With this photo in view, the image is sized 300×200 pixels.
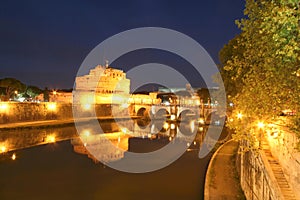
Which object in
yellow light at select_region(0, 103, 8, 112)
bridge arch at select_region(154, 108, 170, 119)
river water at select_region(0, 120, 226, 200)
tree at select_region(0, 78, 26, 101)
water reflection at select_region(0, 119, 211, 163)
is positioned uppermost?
tree at select_region(0, 78, 26, 101)

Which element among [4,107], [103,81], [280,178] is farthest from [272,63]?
[103,81]

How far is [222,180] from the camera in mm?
11273

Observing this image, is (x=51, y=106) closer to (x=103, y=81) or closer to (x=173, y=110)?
(x=173, y=110)

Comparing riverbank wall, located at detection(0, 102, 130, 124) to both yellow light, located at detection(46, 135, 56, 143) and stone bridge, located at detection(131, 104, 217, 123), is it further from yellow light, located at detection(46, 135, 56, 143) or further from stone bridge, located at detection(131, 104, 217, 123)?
yellow light, located at detection(46, 135, 56, 143)

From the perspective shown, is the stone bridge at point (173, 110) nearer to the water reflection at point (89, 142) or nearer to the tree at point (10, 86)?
the water reflection at point (89, 142)

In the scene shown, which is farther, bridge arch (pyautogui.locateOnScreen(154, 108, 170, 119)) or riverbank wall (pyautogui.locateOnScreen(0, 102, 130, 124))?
bridge arch (pyautogui.locateOnScreen(154, 108, 170, 119))

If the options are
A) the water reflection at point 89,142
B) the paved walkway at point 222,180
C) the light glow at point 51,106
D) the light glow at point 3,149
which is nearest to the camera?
the paved walkway at point 222,180

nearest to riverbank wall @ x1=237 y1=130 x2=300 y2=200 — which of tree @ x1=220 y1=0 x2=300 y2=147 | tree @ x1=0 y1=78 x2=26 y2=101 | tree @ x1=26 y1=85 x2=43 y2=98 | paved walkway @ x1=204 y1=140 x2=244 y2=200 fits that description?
tree @ x1=220 y1=0 x2=300 y2=147

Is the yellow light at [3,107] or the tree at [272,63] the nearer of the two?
the tree at [272,63]

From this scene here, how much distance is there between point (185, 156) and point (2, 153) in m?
14.4

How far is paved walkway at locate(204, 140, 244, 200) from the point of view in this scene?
9.56 metres

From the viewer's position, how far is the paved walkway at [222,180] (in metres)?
9.56

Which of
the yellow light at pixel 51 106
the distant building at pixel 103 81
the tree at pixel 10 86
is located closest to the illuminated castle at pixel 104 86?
the distant building at pixel 103 81

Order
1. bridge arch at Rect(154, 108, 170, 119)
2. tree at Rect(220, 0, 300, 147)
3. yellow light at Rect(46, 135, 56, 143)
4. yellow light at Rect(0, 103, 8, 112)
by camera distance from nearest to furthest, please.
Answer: tree at Rect(220, 0, 300, 147) < yellow light at Rect(46, 135, 56, 143) < yellow light at Rect(0, 103, 8, 112) < bridge arch at Rect(154, 108, 170, 119)
